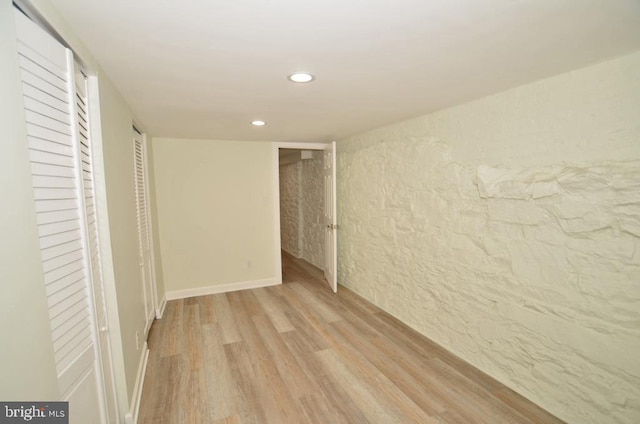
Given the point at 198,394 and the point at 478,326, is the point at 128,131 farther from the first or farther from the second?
the point at 478,326

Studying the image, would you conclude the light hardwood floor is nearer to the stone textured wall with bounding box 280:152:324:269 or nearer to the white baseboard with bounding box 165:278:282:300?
the white baseboard with bounding box 165:278:282:300

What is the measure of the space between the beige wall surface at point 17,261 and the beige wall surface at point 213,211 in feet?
10.1

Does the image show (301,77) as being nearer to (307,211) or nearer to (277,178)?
(277,178)

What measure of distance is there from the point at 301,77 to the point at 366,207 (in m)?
2.19

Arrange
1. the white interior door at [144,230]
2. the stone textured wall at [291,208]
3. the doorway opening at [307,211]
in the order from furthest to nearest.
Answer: the stone textured wall at [291,208]
the doorway opening at [307,211]
the white interior door at [144,230]

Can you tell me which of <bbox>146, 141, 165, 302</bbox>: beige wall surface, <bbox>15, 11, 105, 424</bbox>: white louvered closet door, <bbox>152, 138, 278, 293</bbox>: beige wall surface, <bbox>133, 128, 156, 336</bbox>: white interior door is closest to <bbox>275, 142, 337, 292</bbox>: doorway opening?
<bbox>152, 138, 278, 293</bbox>: beige wall surface

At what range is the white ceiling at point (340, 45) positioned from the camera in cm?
105

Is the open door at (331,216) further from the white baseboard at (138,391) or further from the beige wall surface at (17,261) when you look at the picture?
the beige wall surface at (17,261)

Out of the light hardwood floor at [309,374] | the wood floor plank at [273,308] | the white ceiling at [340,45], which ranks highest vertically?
the white ceiling at [340,45]

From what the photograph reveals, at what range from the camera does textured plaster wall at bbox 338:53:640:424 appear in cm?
151

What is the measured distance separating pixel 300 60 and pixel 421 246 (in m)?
2.04

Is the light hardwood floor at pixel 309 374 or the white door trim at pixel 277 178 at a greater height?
the white door trim at pixel 277 178

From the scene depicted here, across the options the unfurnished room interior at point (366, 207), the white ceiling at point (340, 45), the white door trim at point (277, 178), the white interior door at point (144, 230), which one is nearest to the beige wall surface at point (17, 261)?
the unfurnished room interior at point (366, 207)

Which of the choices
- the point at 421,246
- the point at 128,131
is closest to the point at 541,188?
the point at 421,246
